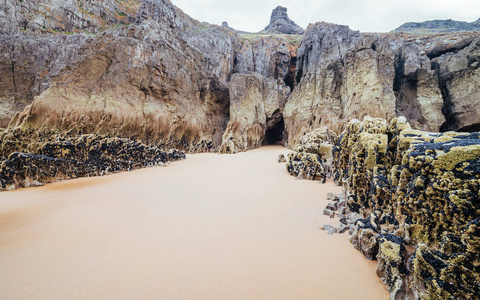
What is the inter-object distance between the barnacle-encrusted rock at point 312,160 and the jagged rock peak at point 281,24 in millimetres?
39265

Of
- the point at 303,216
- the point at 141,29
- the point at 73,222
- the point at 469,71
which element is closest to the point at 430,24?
the point at 469,71

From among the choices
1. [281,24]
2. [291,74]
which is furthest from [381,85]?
[281,24]

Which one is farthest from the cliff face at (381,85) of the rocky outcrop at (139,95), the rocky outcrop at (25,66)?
the rocky outcrop at (25,66)

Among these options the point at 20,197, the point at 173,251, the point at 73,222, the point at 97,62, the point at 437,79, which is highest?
the point at 437,79

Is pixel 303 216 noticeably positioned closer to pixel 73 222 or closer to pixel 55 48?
pixel 73 222

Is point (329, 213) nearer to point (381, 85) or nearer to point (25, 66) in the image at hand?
point (381, 85)

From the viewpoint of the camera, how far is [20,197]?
3.26 m

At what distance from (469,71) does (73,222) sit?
18248 millimetres

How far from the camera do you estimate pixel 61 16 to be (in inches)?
587

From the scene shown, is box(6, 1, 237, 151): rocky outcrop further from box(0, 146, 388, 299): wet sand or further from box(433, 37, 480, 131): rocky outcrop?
box(433, 37, 480, 131): rocky outcrop

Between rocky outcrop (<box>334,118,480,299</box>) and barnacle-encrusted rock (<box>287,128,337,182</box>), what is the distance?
2.06 metres

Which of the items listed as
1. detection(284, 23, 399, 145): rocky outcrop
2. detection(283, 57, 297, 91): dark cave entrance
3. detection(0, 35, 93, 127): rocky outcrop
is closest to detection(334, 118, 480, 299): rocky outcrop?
detection(284, 23, 399, 145): rocky outcrop

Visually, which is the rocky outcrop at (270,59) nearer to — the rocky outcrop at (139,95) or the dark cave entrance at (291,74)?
the dark cave entrance at (291,74)

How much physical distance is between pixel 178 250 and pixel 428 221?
196 cm
